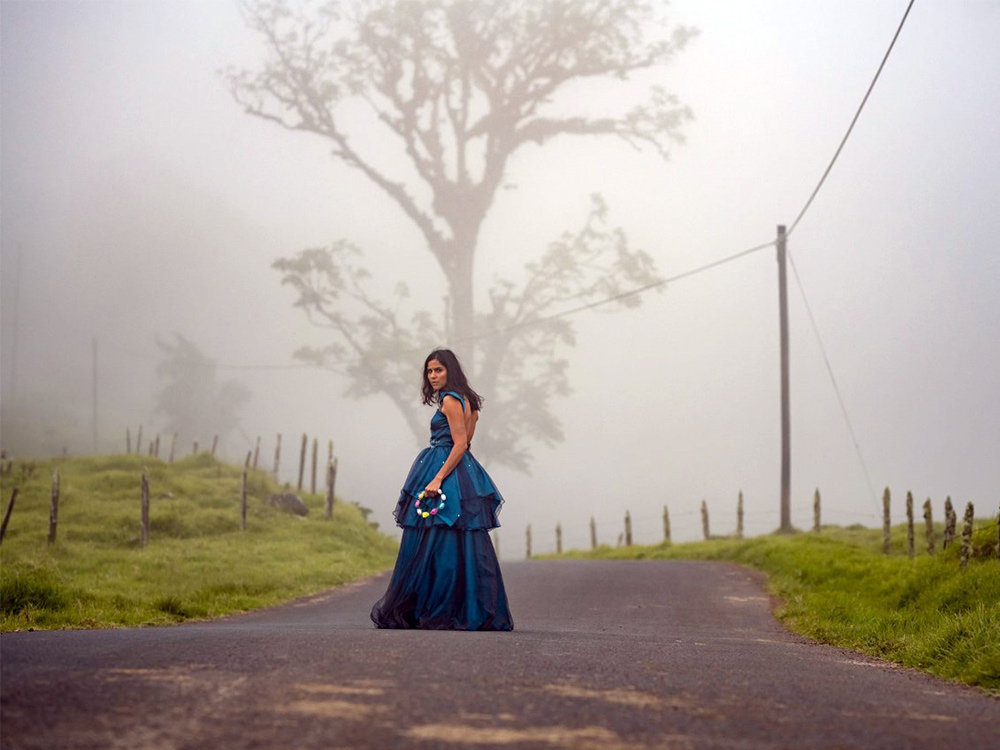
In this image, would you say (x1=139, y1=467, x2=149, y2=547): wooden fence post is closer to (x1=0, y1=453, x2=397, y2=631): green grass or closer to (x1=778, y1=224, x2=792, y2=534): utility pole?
(x1=0, y1=453, x2=397, y2=631): green grass

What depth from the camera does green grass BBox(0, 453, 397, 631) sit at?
11938 millimetres

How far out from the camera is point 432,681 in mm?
5223

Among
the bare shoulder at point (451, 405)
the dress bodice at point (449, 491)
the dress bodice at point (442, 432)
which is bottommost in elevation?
the dress bodice at point (449, 491)

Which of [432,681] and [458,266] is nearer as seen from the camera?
[432,681]

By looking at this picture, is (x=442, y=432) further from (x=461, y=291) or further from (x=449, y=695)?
(x=461, y=291)

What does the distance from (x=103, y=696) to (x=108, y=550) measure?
700 inches

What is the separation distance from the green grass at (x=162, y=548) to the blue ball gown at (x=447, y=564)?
365 cm

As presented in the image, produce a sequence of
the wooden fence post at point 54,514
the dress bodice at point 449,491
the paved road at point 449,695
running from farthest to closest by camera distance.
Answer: the wooden fence post at point 54,514 → the dress bodice at point 449,491 → the paved road at point 449,695

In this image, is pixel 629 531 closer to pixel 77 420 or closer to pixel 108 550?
pixel 108 550

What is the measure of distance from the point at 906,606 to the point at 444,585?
507 centimetres

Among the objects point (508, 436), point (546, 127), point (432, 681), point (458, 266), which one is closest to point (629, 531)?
point (508, 436)

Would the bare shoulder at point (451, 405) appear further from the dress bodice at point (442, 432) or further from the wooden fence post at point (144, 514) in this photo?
the wooden fence post at point (144, 514)

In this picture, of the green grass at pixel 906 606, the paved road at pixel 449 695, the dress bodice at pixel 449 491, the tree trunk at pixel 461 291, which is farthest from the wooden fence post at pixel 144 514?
the tree trunk at pixel 461 291

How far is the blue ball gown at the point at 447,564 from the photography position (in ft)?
29.3
